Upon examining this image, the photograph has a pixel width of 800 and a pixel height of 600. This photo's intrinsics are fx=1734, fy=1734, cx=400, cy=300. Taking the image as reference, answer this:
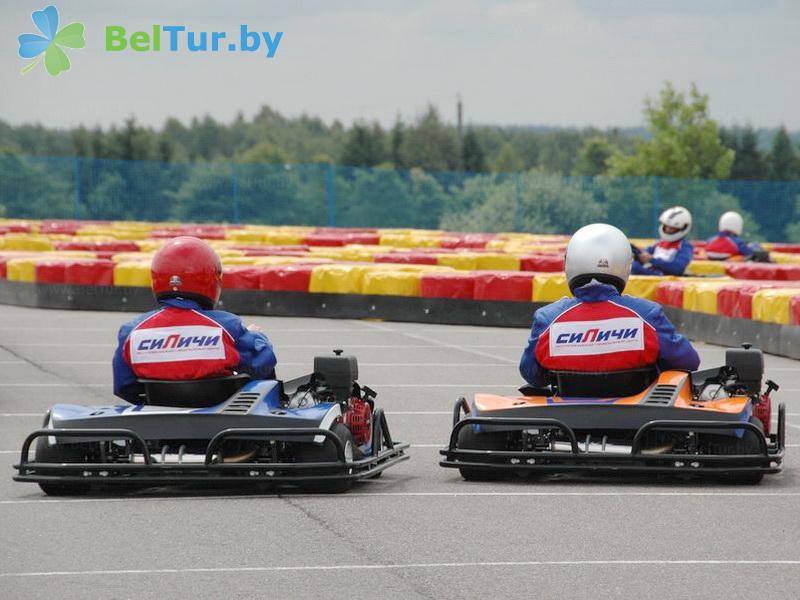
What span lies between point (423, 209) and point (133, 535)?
3970 centimetres

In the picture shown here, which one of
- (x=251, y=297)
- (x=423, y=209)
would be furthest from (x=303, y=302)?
(x=423, y=209)

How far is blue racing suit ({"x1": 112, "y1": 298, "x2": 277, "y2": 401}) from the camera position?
855 centimetres

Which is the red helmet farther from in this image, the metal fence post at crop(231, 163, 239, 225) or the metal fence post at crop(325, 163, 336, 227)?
the metal fence post at crop(231, 163, 239, 225)

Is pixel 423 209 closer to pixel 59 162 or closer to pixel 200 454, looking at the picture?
pixel 59 162

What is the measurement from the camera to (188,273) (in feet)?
28.7

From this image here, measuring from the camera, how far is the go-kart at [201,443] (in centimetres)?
818

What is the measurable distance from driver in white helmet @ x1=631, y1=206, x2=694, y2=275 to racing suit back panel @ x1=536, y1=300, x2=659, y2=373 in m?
12.0

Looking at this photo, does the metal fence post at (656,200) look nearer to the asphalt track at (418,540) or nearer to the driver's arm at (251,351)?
the asphalt track at (418,540)

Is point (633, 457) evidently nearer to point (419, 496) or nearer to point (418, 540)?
point (419, 496)

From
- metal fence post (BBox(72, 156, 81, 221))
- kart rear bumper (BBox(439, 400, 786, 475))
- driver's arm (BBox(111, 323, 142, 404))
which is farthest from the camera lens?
metal fence post (BBox(72, 156, 81, 221))

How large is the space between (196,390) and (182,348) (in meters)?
0.22


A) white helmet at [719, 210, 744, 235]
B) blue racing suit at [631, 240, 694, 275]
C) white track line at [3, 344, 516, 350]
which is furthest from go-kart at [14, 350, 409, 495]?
white helmet at [719, 210, 744, 235]

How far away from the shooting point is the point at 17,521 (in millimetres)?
7637

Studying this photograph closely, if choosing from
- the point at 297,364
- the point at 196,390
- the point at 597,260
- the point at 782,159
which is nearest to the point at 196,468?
the point at 196,390
